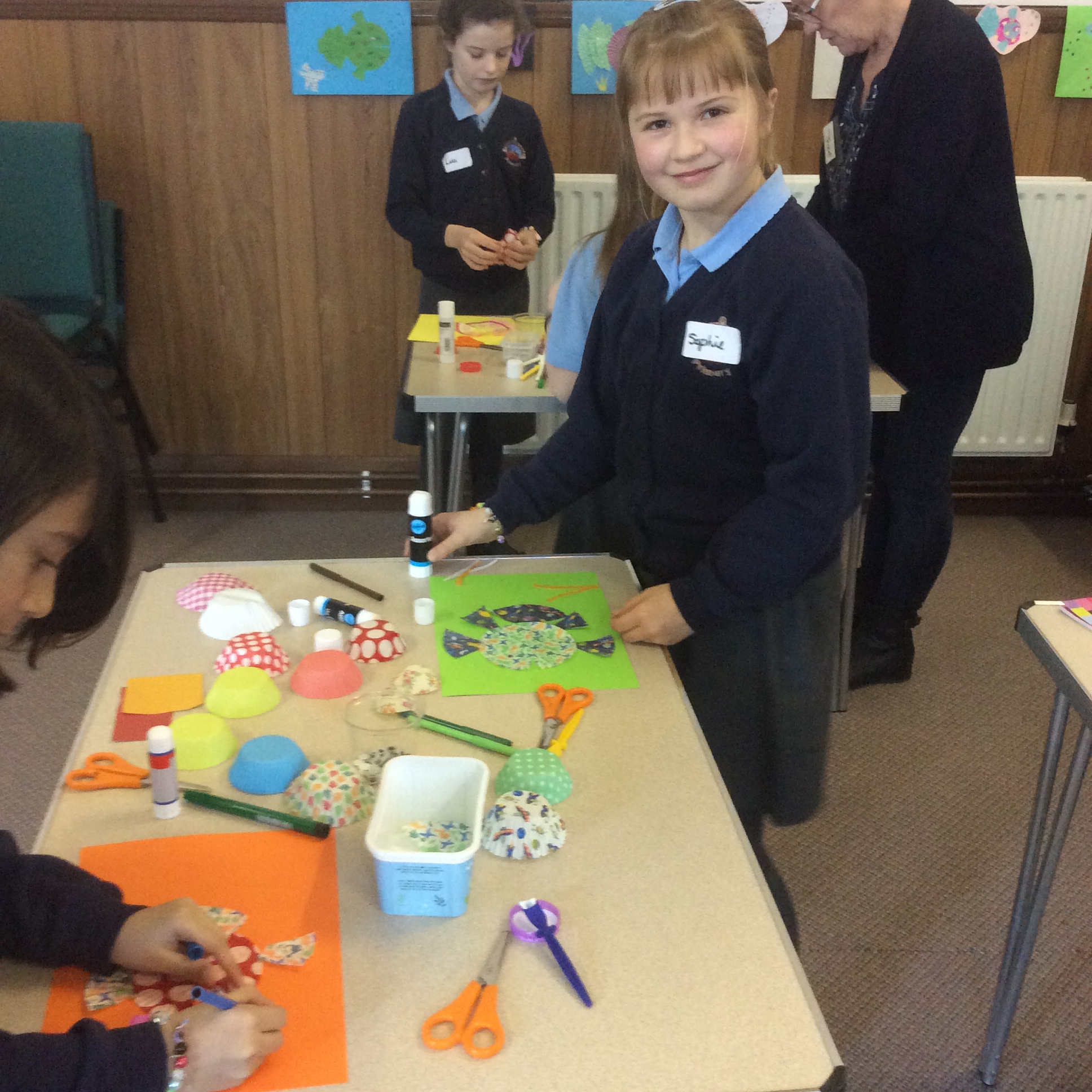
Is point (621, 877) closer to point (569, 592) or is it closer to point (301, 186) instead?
point (569, 592)

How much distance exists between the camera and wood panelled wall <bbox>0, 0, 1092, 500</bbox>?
9.95 feet

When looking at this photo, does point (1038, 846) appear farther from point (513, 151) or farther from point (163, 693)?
point (513, 151)

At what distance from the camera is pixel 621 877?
853mm

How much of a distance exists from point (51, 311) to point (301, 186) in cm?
79

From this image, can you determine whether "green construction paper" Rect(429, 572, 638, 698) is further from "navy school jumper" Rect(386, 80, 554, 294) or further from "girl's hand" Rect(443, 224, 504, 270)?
"navy school jumper" Rect(386, 80, 554, 294)

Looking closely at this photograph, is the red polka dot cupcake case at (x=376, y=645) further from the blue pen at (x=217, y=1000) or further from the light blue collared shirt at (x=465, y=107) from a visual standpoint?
the light blue collared shirt at (x=465, y=107)

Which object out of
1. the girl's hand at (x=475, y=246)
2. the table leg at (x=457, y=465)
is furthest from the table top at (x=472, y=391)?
the girl's hand at (x=475, y=246)

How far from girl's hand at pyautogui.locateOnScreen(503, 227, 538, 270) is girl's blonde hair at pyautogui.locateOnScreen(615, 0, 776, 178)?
1.60 m

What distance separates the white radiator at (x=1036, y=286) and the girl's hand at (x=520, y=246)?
0.38 metres

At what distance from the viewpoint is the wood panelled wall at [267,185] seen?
119 inches

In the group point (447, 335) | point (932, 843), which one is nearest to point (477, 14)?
point (447, 335)

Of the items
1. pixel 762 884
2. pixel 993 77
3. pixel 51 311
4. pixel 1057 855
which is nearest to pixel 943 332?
pixel 993 77

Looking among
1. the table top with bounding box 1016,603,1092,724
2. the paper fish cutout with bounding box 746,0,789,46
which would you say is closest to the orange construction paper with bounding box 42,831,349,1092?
the table top with bounding box 1016,603,1092,724

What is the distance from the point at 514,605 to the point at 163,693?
1.33 ft
